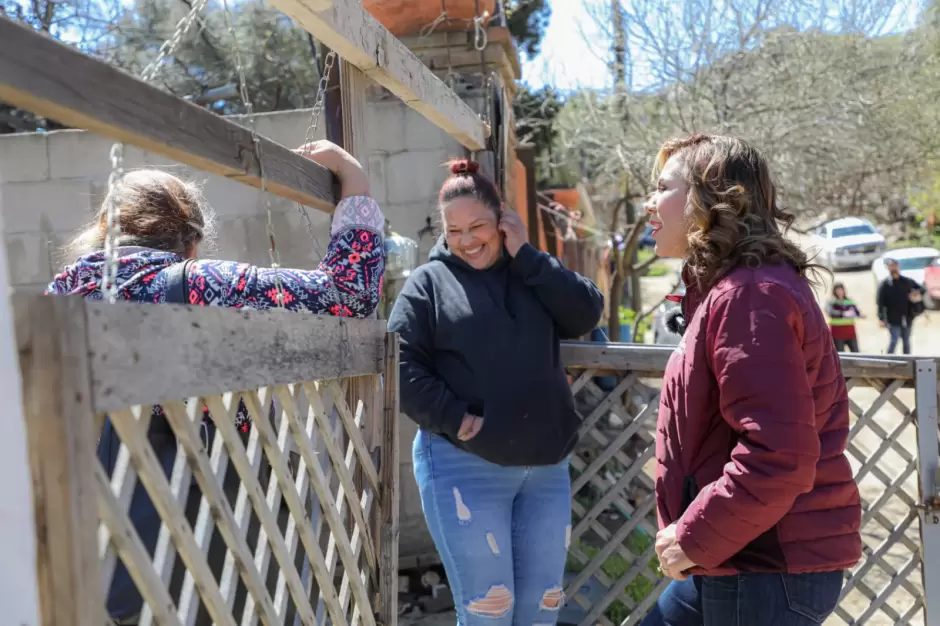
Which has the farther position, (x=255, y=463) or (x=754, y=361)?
(x=754, y=361)

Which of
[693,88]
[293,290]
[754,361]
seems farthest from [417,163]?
[693,88]

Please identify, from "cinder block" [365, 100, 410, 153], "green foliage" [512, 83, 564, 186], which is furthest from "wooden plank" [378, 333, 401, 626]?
"green foliage" [512, 83, 564, 186]

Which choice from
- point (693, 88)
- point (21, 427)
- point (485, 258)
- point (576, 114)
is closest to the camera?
point (21, 427)

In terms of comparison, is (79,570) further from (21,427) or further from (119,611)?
(119,611)

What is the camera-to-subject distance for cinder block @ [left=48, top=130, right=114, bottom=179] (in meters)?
4.20

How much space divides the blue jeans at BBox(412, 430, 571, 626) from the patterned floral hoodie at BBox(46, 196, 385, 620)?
775 millimetres

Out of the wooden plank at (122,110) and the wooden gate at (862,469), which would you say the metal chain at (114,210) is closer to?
the wooden plank at (122,110)

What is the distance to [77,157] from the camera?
4.21m

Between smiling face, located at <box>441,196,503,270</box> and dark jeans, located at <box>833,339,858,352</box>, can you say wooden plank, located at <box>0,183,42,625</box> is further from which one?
dark jeans, located at <box>833,339,858,352</box>

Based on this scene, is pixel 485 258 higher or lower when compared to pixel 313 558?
higher

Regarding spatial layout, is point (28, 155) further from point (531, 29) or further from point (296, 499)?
point (531, 29)

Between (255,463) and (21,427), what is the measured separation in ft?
1.75

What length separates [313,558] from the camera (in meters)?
1.49

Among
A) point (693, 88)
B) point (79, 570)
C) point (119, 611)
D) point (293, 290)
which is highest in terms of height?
point (693, 88)
